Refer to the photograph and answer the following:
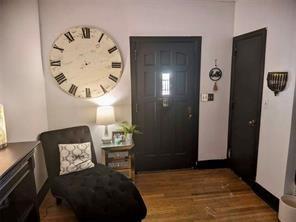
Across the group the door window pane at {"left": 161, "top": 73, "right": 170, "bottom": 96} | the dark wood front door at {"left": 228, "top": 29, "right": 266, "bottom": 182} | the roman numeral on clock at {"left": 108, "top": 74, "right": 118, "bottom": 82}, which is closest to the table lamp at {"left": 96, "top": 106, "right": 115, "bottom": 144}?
the roman numeral on clock at {"left": 108, "top": 74, "right": 118, "bottom": 82}

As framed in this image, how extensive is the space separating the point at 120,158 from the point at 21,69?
1696 mm

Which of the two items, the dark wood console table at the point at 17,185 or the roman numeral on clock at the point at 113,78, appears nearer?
the dark wood console table at the point at 17,185

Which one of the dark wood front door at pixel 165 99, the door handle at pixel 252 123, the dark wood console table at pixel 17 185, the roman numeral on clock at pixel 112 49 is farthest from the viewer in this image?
the dark wood front door at pixel 165 99

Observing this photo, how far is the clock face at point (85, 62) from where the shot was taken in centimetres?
323

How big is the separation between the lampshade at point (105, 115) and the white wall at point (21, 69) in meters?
0.77

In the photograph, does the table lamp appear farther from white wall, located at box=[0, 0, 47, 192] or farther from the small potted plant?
white wall, located at box=[0, 0, 47, 192]

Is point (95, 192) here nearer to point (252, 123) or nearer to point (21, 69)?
point (21, 69)

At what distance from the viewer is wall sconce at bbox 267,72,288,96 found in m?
2.52

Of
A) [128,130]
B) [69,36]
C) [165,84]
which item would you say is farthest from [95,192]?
[69,36]

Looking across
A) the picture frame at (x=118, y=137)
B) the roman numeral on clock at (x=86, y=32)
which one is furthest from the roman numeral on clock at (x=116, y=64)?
the picture frame at (x=118, y=137)

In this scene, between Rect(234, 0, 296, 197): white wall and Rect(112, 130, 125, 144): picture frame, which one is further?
Rect(112, 130, 125, 144): picture frame

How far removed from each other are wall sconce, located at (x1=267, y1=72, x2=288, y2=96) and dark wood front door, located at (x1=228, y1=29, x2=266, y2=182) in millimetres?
270

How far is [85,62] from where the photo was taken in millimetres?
3314

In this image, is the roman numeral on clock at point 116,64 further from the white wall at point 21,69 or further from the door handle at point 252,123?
the door handle at point 252,123
